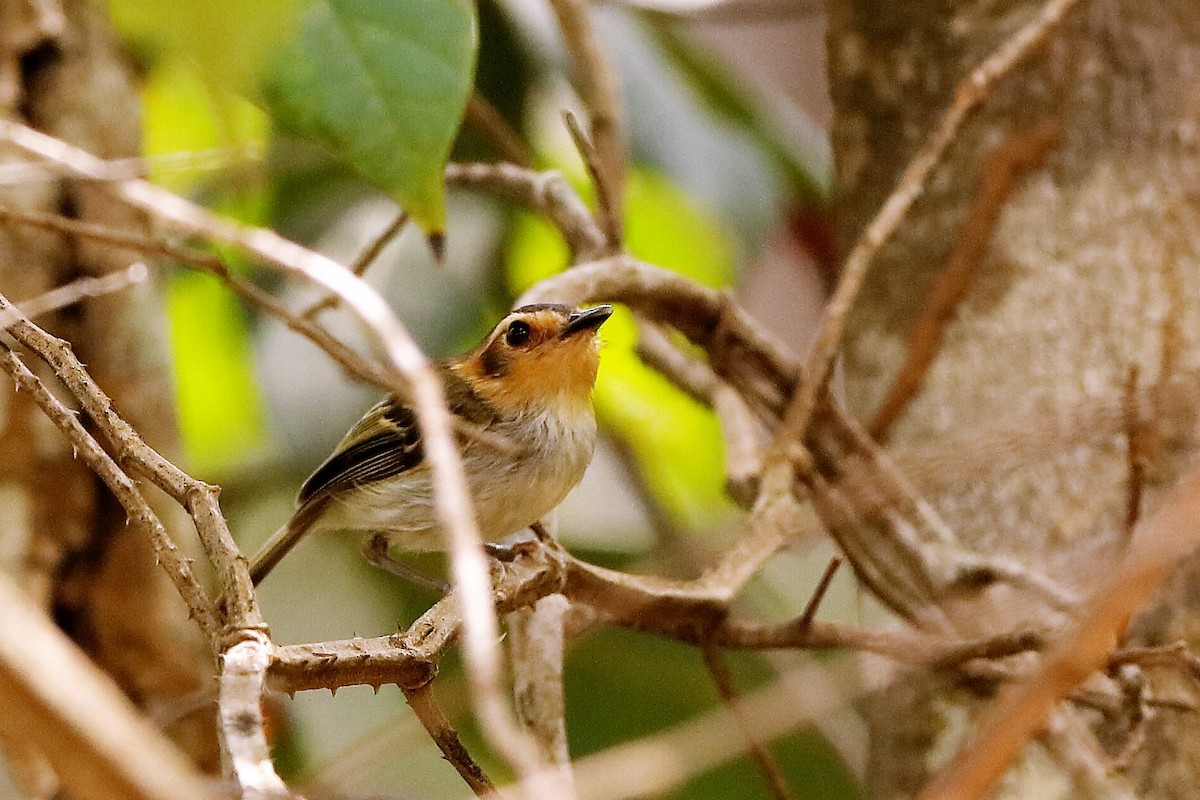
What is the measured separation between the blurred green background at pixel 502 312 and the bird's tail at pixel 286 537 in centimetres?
47

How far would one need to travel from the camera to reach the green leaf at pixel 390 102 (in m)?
1.75

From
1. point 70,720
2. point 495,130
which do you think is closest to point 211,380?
point 495,130

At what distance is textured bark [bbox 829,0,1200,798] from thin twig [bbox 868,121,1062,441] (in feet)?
0.06

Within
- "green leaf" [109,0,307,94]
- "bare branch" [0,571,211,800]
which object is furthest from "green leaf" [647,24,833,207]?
"bare branch" [0,571,211,800]

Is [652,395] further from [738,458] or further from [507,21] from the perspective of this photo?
[738,458]

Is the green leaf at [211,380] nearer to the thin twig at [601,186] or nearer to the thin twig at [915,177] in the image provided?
the thin twig at [601,186]

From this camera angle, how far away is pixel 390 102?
1.75 metres

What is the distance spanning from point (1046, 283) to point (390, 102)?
1528 millimetres

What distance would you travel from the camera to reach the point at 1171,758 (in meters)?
2.30

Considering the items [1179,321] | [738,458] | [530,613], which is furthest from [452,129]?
[1179,321]

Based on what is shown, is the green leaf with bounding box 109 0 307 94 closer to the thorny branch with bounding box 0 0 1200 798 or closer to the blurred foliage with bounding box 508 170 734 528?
the thorny branch with bounding box 0 0 1200 798

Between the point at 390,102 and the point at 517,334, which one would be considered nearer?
the point at 390,102

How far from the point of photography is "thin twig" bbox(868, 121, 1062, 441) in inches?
109

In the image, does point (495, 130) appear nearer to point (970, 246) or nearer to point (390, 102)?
point (970, 246)
